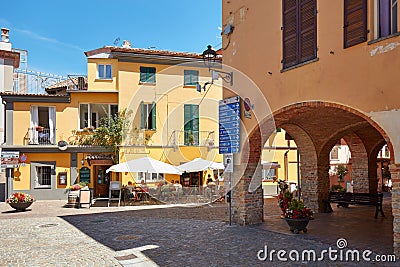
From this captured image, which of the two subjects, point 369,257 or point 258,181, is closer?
point 369,257

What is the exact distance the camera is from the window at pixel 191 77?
852 inches

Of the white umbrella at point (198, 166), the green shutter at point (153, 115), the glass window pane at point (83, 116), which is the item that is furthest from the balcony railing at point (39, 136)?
the white umbrella at point (198, 166)

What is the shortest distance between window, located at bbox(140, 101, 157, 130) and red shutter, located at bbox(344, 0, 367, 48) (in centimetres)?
1471

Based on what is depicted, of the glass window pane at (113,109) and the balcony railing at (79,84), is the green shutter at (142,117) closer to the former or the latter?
the glass window pane at (113,109)

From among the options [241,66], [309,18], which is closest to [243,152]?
[241,66]

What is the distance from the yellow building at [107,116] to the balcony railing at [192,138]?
0.19 ft

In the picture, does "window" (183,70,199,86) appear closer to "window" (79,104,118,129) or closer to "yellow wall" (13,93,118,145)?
"yellow wall" (13,93,118,145)

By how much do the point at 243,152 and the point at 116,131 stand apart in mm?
11137

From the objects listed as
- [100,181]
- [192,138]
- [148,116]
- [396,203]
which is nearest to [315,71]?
[396,203]

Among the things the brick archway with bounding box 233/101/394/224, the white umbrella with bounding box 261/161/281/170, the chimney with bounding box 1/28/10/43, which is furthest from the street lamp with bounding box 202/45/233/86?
the chimney with bounding box 1/28/10/43

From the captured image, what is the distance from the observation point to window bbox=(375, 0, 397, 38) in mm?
6270

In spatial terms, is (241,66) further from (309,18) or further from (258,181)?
(258,181)

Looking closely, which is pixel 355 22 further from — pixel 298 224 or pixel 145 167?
pixel 145 167

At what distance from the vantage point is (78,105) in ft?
66.1
